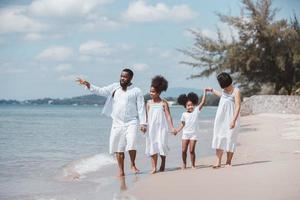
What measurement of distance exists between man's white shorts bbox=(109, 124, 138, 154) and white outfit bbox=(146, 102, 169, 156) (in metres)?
0.38

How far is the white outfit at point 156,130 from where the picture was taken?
8.36 metres

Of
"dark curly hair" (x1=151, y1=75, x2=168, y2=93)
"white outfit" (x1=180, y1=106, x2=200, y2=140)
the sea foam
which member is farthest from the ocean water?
"dark curly hair" (x1=151, y1=75, x2=168, y2=93)

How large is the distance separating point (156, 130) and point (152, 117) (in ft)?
0.67

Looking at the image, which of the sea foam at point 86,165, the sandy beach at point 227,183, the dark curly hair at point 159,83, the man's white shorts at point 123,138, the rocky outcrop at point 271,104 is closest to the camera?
the sandy beach at point 227,183

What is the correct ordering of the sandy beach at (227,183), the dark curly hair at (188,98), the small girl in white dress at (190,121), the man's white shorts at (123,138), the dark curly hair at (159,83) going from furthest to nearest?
the dark curly hair at (188,98), the small girl in white dress at (190,121), the dark curly hair at (159,83), the man's white shorts at (123,138), the sandy beach at (227,183)

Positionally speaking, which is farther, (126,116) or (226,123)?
(226,123)

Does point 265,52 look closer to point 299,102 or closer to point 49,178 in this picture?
point 299,102

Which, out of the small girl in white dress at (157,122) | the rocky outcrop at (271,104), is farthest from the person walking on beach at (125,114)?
the rocky outcrop at (271,104)

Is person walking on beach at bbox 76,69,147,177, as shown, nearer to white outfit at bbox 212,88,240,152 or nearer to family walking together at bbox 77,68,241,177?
family walking together at bbox 77,68,241,177

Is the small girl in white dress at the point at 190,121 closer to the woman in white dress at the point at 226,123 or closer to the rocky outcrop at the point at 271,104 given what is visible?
the woman in white dress at the point at 226,123

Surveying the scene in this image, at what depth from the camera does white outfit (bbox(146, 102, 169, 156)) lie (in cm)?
836

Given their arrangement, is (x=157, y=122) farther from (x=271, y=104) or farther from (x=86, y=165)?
(x=271, y=104)

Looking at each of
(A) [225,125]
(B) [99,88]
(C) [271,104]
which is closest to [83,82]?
(B) [99,88]

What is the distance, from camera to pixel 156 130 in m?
8.41
